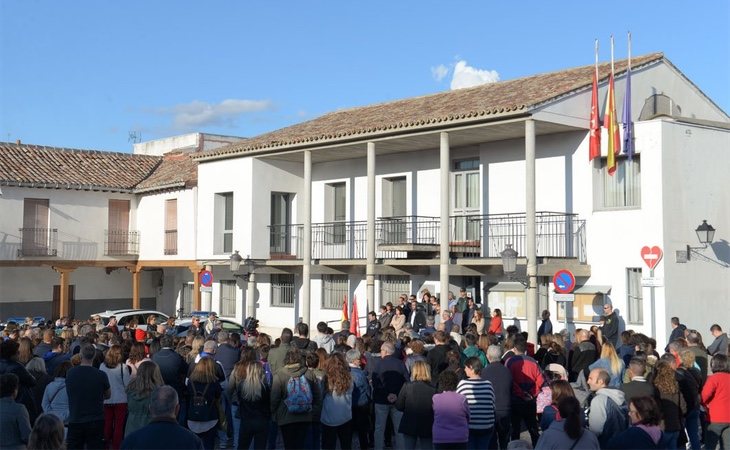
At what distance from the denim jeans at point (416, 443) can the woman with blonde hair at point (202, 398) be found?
212cm

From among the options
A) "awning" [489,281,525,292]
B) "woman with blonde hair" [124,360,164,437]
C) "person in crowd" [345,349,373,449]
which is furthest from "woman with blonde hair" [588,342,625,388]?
"awning" [489,281,525,292]

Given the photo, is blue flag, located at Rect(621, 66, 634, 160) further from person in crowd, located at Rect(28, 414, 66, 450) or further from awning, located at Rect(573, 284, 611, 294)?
person in crowd, located at Rect(28, 414, 66, 450)

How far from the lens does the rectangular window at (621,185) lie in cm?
1836

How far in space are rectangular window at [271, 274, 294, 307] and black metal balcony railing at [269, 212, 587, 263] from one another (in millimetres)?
1005

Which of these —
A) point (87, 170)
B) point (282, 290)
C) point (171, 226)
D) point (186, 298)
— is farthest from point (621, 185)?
point (87, 170)

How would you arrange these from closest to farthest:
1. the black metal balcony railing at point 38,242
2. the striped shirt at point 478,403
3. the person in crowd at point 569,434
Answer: the person in crowd at point 569,434, the striped shirt at point 478,403, the black metal balcony railing at point 38,242

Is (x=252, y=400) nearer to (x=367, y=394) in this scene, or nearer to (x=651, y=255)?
(x=367, y=394)

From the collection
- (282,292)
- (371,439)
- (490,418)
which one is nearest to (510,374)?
(490,418)

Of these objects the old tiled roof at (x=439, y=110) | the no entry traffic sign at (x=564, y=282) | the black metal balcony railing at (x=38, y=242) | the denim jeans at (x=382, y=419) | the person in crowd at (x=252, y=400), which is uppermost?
the old tiled roof at (x=439, y=110)

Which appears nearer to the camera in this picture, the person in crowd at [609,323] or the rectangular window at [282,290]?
the person in crowd at [609,323]

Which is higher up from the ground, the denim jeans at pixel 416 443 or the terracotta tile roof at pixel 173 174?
the terracotta tile roof at pixel 173 174

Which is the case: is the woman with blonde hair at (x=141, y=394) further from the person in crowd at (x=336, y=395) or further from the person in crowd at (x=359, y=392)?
the person in crowd at (x=359, y=392)

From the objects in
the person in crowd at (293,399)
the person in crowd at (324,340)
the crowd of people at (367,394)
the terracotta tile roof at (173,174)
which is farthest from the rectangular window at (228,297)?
the person in crowd at (293,399)

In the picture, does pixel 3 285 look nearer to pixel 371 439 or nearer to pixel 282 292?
pixel 282 292
